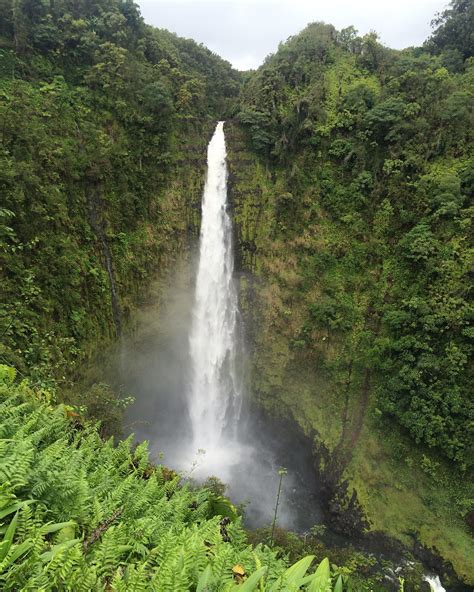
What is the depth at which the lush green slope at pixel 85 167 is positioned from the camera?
Result: 1341 cm

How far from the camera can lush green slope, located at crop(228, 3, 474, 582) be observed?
15070mm

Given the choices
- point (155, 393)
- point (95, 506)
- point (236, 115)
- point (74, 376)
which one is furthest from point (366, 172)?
point (95, 506)

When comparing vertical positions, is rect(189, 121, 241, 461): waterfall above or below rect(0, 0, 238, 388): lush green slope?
below

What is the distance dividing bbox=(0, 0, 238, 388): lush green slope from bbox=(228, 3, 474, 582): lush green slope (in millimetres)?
4172

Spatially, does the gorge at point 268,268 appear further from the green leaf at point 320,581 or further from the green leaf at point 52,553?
the green leaf at point 320,581

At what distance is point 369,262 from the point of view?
19250 millimetres

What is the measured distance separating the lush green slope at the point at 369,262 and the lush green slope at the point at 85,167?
4.17m

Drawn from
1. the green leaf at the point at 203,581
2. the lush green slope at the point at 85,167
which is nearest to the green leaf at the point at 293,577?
the green leaf at the point at 203,581

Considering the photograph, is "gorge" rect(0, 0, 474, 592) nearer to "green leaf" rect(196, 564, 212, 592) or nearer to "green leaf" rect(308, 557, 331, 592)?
"green leaf" rect(196, 564, 212, 592)

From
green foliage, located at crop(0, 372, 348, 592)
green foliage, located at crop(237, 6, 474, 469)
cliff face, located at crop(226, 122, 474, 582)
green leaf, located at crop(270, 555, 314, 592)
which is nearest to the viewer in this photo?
green foliage, located at crop(0, 372, 348, 592)

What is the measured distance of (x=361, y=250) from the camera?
19.5 metres

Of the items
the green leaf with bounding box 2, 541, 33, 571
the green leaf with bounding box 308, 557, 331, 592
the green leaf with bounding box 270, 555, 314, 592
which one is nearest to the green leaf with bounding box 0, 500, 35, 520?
the green leaf with bounding box 2, 541, 33, 571

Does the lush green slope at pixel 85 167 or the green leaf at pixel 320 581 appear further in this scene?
the lush green slope at pixel 85 167

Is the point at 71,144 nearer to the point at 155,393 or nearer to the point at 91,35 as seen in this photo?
the point at 91,35
